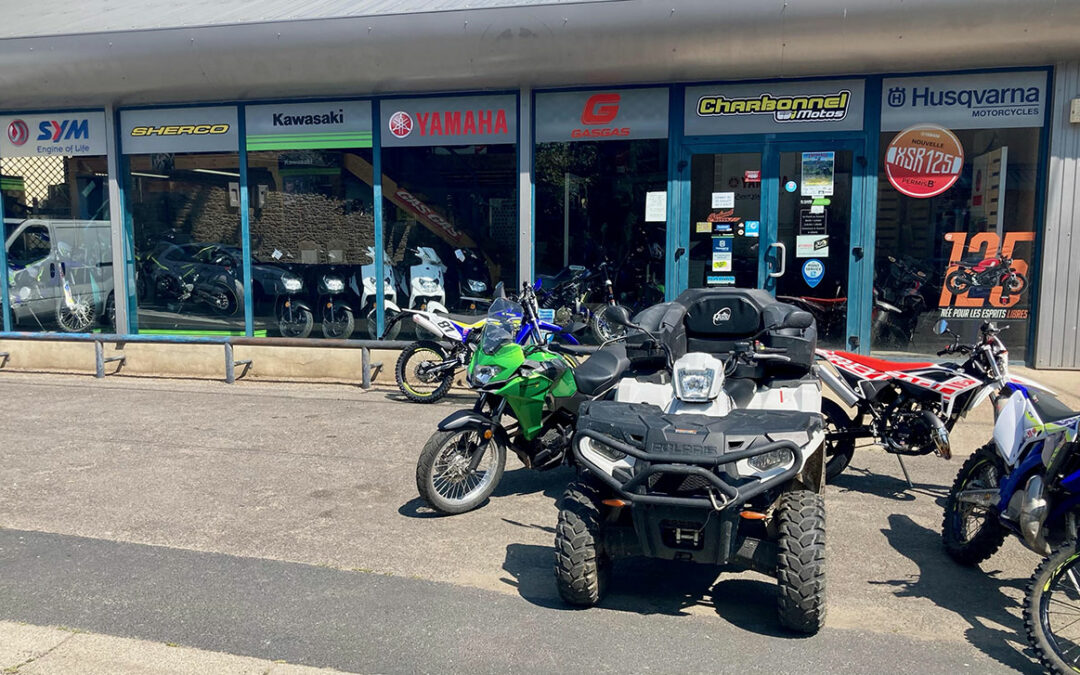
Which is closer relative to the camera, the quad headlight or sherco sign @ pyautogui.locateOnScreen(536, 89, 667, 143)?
the quad headlight

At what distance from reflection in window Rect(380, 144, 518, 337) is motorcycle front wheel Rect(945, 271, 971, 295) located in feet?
16.0

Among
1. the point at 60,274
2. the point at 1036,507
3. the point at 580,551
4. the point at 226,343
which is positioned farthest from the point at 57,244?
the point at 1036,507

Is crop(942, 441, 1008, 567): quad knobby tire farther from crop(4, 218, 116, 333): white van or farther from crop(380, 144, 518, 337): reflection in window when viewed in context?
crop(4, 218, 116, 333): white van

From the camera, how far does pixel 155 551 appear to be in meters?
5.12

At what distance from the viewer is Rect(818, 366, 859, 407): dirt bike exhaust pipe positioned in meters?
6.38

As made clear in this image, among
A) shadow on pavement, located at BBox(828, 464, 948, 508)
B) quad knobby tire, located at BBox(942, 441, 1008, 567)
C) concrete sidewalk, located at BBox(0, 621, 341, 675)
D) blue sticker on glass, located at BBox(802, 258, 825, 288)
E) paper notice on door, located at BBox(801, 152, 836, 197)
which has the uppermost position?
paper notice on door, located at BBox(801, 152, 836, 197)

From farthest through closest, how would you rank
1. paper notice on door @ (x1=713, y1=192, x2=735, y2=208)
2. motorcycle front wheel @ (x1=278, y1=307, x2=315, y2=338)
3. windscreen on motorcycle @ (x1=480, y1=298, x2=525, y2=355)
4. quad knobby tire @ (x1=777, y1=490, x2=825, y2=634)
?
motorcycle front wheel @ (x1=278, y1=307, x2=315, y2=338) < paper notice on door @ (x1=713, y1=192, x2=735, y2=208) < windscreen on motorcycle @ (x1=480, y1=298, x2=525, y2=355) < quad knobby tire @ (x1=777, y1=490, x2=825, y2=634)

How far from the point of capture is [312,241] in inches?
448

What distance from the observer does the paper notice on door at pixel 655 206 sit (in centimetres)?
1016

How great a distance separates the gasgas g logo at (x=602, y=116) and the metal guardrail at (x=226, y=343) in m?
3.29

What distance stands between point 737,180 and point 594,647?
7.07 meters

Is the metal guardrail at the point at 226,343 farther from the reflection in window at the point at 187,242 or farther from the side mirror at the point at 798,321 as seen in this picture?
the side mirror at the point at 798,321

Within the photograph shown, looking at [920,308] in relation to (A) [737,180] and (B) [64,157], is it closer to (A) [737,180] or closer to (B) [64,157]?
(A) [737,180]

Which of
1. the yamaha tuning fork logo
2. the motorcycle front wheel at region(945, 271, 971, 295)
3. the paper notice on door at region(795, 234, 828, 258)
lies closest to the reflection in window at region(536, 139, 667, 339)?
the paper notice on door at region(795, 234, 828, 258)
